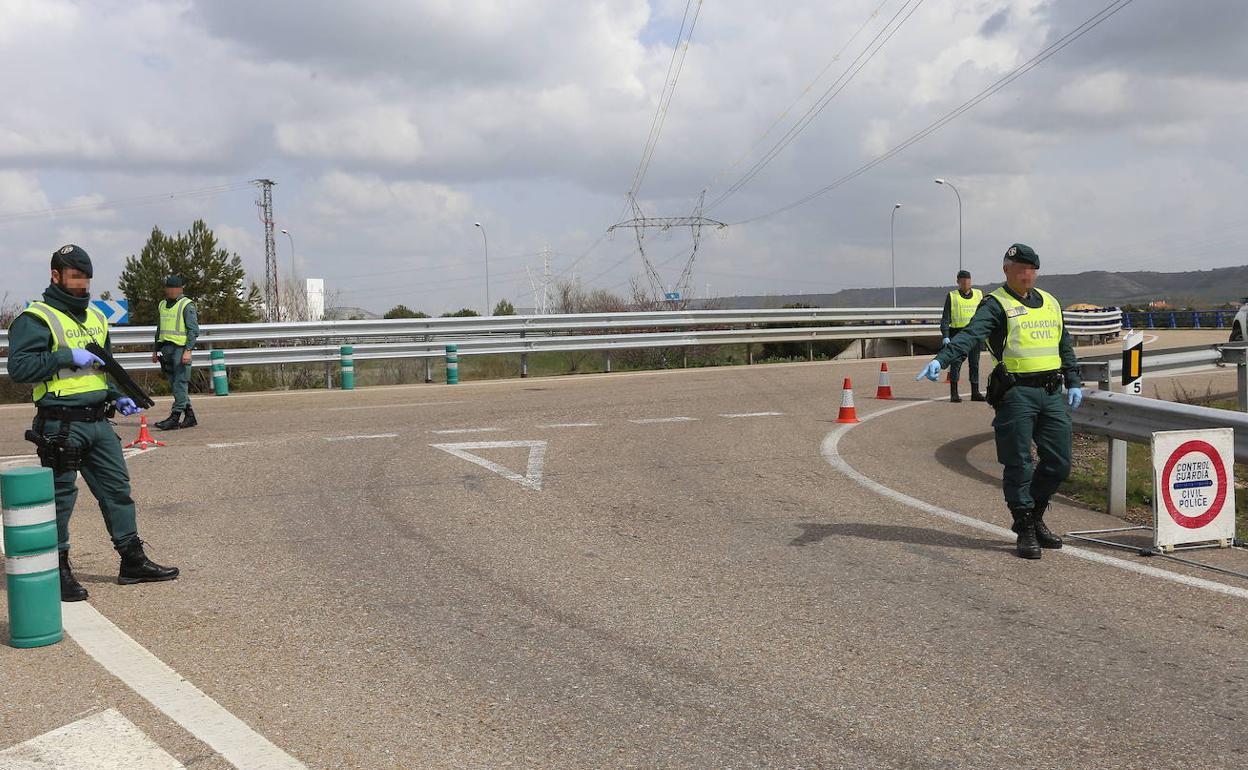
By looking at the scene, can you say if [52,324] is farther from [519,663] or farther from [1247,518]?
[1247,518]

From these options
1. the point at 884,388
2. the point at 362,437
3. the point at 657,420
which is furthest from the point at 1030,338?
the point at 884,388

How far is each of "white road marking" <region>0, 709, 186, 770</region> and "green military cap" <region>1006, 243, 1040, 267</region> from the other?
556 cm

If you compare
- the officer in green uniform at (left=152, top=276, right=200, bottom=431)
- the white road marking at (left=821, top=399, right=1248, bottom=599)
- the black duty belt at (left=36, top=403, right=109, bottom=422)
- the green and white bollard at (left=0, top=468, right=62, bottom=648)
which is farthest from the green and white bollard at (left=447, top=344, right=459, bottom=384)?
the green and white bollard at (left=0, top=468, right=62, bottom=648)

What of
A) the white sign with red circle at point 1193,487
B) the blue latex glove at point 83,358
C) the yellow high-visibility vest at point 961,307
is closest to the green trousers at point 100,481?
the blue latex glove at point 83,358

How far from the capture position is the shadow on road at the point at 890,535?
6.69 m

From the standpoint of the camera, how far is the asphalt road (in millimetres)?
3715

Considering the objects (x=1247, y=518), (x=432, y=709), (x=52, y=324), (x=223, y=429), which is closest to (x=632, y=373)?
(x=223, y=429)

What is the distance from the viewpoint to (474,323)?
70.7 ft

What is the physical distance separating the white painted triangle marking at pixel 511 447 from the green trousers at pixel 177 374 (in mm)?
3887

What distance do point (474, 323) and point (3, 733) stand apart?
18.0m

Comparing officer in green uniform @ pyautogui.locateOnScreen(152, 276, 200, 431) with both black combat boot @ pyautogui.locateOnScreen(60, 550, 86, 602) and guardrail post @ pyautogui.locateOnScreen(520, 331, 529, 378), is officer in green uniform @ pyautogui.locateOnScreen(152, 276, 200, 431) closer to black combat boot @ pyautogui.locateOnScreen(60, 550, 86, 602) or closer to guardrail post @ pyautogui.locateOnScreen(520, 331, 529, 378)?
black combat boot @ pyautogui.locateOnScreen(60, 550, 86, 602)

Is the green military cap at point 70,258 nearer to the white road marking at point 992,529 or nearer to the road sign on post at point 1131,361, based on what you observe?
the white road marking at point 992,529

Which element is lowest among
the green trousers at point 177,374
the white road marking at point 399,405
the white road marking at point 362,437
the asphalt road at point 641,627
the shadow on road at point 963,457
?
the shadow on road at point 963,457

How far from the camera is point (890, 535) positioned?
273 inches
